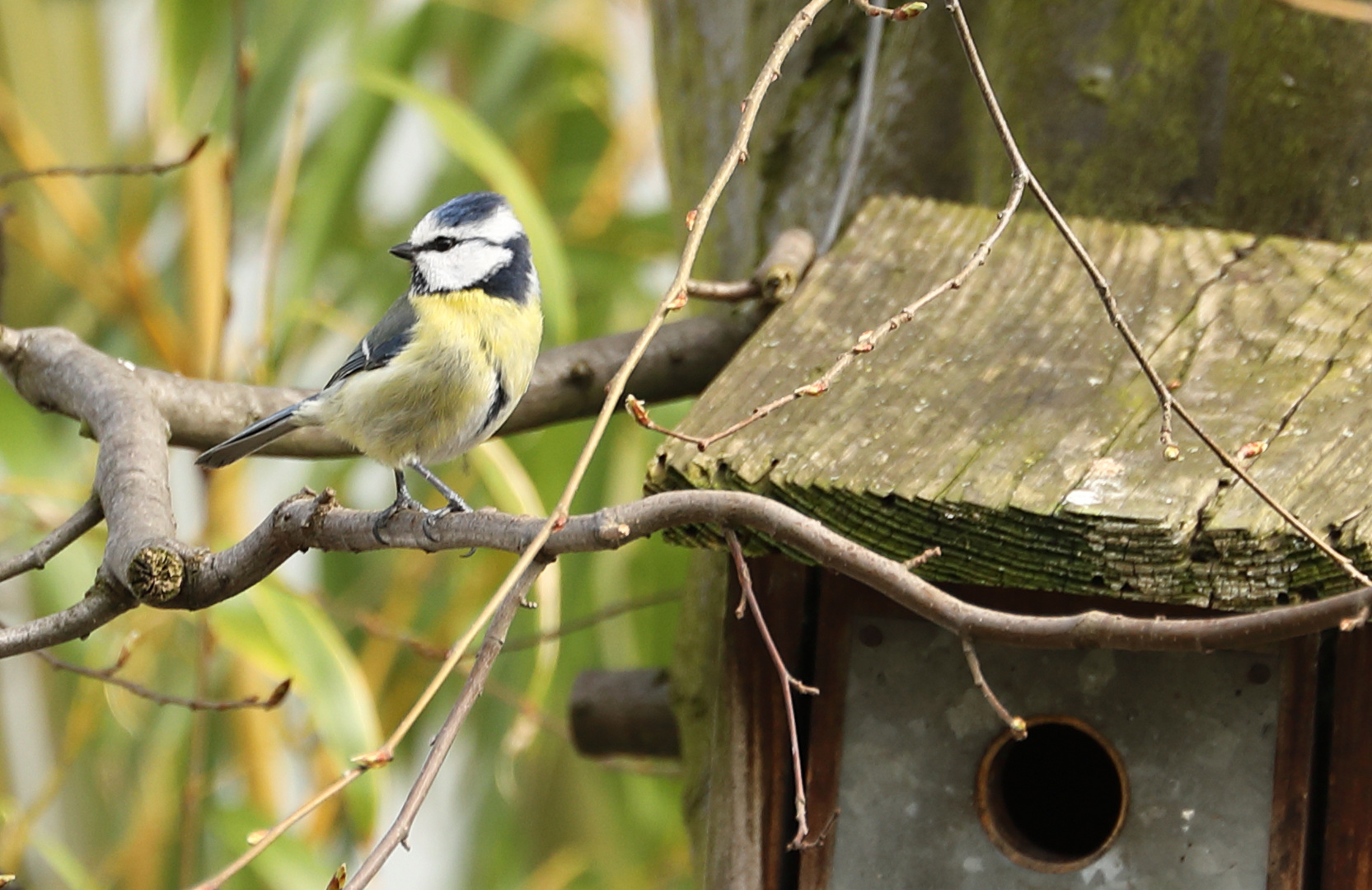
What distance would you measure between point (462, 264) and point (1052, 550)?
68cm

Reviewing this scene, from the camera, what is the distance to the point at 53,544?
1121 millimetres

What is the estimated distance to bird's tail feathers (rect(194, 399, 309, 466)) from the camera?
1.34 m

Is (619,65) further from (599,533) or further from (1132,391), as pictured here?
(599,533)

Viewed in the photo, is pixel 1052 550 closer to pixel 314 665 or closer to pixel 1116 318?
pixel 1116 318

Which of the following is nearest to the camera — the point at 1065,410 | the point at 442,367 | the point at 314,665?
the point at 1065,410

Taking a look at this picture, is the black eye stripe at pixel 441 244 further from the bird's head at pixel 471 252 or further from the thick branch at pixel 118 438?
the thick branch at pixel 118 438

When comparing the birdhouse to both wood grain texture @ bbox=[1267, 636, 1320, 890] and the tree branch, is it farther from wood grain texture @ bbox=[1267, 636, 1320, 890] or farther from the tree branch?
the tree branch

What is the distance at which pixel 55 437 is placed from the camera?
2.64 meters

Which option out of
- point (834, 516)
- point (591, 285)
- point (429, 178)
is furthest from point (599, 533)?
point (429, 178)

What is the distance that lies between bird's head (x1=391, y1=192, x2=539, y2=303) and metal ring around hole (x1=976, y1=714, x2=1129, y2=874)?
61 centimetres

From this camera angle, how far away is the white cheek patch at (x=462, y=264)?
1429 mm

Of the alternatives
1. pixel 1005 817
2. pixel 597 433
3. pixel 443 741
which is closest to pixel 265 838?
pixel 443 741

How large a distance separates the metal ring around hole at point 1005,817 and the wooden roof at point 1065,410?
0.18m

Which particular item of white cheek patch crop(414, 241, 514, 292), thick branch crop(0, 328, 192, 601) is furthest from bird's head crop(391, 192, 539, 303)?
thick branch crop(0, 328, 192, 601)
